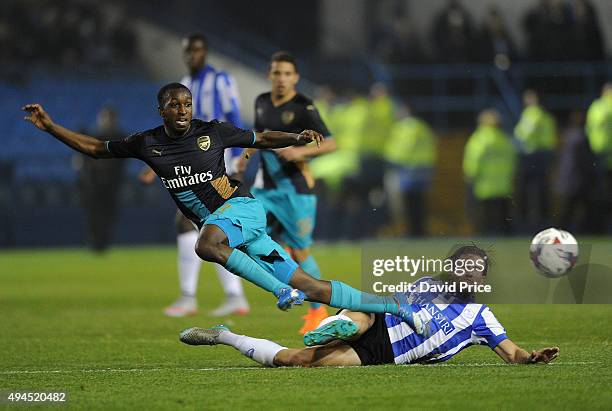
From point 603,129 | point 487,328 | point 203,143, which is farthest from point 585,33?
point 487,328

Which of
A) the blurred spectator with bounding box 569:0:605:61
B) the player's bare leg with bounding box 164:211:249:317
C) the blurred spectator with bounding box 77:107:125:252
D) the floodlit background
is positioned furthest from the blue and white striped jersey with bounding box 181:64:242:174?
the blurred spectator with bounding box 77:107:125:252

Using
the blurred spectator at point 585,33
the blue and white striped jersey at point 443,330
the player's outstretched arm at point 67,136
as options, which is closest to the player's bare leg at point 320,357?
the blue and white striped jersey at point 443,330

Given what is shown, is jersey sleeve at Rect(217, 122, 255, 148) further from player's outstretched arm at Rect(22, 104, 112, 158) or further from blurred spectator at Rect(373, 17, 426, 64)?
blurred spectator at Rect(373, 17, 426, 64)

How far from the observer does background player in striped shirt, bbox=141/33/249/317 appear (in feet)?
37.5

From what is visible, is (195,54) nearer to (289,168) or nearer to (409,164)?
(289,168)

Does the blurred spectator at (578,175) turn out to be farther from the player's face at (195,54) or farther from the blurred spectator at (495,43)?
the player's face at (195,54)

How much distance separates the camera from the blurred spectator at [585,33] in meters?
12.8

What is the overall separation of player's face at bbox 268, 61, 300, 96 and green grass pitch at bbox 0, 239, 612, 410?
1971 millimetres

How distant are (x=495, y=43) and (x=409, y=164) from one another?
9.19 ft

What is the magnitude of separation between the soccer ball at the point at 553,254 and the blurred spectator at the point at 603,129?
→ 24.5 ft

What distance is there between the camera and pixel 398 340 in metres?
7.42

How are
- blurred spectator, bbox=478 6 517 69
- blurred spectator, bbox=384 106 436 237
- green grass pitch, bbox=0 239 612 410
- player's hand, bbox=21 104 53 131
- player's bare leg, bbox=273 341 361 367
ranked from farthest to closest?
blurred spectator, bbox=384 106 436 237 < blurred spectator, bbox=478 6 517 69 < player's hand, bbox=21 104 53 131 < player's bare leg, bbox=273 341 361 367 < green grass pitch, bbox=0 239 612 410

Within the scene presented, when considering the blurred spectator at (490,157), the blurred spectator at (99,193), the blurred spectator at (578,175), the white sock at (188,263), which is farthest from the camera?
the blurred spectator at (99,193)

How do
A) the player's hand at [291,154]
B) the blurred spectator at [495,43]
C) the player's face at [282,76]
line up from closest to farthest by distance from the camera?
1. the player's hand at [291,154]
2. the player's face at [282,76]
3. the blurred spectator at [495,43]
